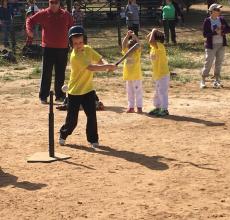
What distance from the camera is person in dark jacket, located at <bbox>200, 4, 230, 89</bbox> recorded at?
514 inches

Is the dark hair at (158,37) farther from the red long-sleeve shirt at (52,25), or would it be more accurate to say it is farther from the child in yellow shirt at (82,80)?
the child in yellow shirt at (82,80)

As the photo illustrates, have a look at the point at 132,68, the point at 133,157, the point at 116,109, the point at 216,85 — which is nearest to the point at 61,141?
the point at 133,157

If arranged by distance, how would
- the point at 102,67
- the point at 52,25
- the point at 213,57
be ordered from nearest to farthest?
the point at 102,67 < the point at 52,25 < the point at 213,57

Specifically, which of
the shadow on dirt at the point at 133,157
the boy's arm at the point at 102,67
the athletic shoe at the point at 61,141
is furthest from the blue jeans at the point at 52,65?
the boy's arm at the point at 102,67

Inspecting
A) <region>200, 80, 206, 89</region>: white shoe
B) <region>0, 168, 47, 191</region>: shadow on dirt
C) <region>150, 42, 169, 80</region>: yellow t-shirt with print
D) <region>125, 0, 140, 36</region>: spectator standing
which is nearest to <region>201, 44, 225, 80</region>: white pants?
<region>200, 80, 206, 89</region>: white shoe

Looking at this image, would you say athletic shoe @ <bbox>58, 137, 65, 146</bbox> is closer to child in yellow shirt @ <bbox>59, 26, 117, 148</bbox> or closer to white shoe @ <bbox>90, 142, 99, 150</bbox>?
child in yellow shirt @ <bbox>59, 26, 117, 148</bbox>

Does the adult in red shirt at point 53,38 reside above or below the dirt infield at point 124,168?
above

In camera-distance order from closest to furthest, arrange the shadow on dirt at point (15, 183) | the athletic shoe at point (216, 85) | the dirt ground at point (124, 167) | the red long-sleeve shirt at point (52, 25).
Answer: the dirt ground at point (124, 167), the shadow on dirt at point (15, 183), the red long-sleeve shirt at point (52, 25), the athletic shoe at point (216, 85)

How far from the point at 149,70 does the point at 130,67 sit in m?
5.26

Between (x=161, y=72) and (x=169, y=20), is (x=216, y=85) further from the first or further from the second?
(x=169, y=20)

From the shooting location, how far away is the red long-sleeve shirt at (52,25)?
38.1 ft

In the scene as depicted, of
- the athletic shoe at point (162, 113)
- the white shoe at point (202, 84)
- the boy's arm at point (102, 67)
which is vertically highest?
the boy's arm at point (102, 67)

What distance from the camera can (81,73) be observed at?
8.19m

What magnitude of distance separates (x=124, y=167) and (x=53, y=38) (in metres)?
4.83
